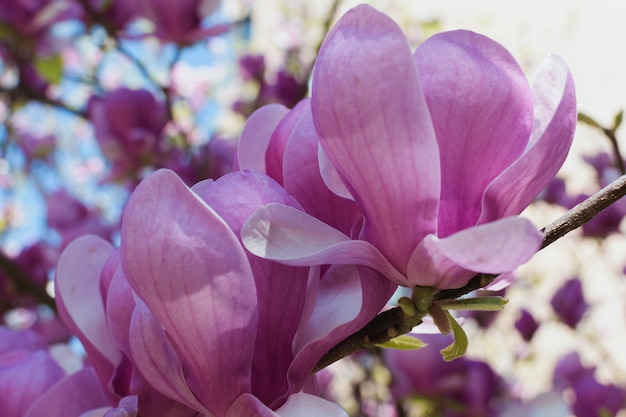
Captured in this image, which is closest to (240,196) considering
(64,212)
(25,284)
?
(25,284)

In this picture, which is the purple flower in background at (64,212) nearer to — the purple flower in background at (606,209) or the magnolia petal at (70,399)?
the purple flower in background at (606,209)

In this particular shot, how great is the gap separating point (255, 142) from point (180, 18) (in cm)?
100

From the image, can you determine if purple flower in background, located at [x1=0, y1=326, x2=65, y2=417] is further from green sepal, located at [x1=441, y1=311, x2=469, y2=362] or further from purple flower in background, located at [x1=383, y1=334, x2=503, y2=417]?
purple flower in background, located at [x1=383, y1=334, x2=503, y2=417]

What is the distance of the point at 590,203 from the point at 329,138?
129 mm

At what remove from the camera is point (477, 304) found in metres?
0.33

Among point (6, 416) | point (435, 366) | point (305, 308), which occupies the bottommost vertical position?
point (435, 366)

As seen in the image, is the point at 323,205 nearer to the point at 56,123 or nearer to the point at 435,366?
the point at 435,366

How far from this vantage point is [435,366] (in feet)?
3.15

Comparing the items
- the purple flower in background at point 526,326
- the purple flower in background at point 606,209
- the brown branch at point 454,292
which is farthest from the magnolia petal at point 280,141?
the purple flower in background at point 526,326

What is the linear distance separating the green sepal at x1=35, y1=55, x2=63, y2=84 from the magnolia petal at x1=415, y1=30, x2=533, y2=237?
1.16 meters

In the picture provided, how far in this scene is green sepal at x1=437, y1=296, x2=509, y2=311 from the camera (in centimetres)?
33

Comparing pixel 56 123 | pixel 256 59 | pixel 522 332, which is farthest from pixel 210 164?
pixel 56 123

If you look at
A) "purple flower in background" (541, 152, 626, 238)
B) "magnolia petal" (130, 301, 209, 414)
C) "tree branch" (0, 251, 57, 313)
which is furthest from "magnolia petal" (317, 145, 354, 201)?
"purple flower in background" (541, 152, 626, 238)

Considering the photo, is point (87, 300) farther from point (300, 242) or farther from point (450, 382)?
point (450, 382)
